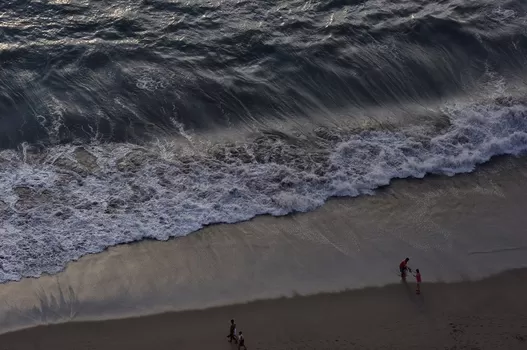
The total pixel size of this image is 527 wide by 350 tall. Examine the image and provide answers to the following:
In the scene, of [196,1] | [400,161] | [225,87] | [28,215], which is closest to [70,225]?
[28,215]

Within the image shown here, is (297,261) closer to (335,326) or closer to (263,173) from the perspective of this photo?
(335,326)

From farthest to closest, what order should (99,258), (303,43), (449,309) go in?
1. (303,43)
2. (99,258)
3. (449,309)

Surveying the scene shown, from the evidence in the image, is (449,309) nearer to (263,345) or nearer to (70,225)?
(263,345)

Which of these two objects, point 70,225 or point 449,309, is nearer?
point 449,309

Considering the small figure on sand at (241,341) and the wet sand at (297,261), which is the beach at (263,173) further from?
the small figure on sand at (241,341)

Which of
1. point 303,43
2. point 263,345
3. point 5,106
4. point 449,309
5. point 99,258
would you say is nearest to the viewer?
point 263,345

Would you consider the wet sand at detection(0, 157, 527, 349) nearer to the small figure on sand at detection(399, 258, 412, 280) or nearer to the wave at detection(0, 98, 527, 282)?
the small figure on sand at detection(399, 258, 412, 280)

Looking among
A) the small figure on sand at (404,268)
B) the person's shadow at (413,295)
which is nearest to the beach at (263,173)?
the person's shadow at (413,295)
